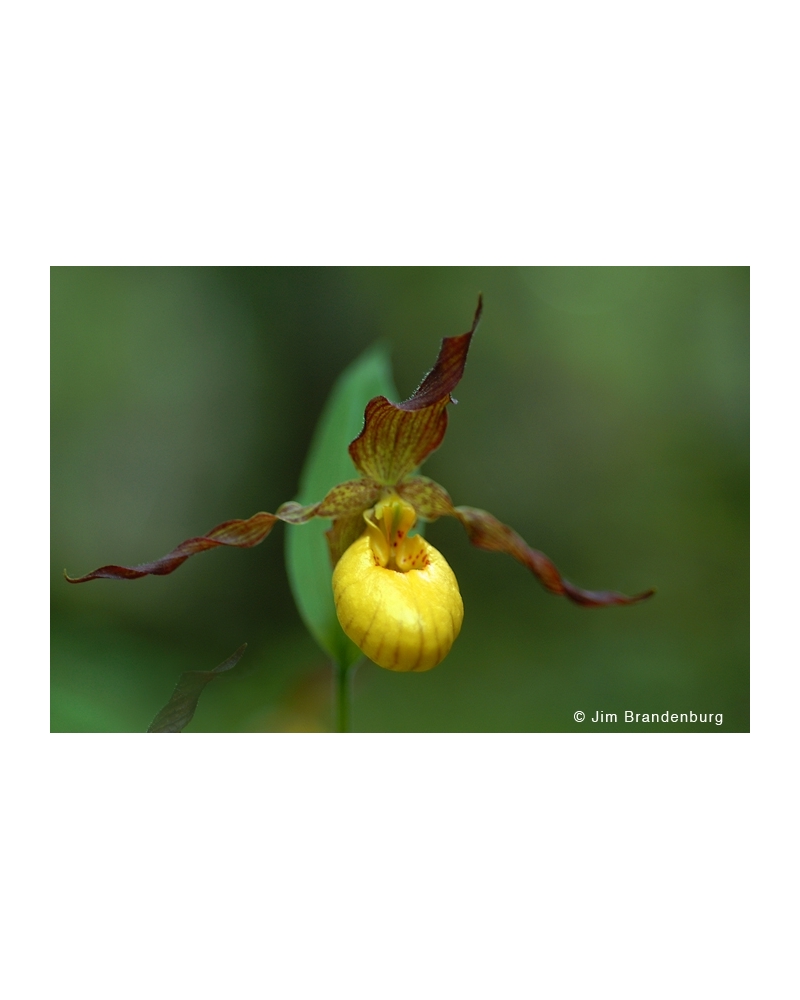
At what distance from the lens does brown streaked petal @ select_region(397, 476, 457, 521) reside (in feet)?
6.11

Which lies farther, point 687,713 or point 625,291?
point 625,291

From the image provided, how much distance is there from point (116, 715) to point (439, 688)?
5.30 feet

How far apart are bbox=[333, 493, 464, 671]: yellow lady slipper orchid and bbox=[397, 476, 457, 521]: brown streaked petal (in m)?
0.14

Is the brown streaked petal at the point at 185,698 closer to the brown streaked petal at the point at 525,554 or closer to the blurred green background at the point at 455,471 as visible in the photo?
the brown streaked petal at the point at 525,554

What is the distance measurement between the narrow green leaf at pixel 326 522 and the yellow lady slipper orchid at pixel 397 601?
23 centimetres

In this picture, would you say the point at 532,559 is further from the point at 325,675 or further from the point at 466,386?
the point at 466,386

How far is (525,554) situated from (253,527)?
765 millimetres

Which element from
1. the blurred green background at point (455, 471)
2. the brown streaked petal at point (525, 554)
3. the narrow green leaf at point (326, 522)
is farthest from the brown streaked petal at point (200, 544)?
the blurred green background at point (455, 471)

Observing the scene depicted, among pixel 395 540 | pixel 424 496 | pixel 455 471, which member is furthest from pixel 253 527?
pixel 455 471

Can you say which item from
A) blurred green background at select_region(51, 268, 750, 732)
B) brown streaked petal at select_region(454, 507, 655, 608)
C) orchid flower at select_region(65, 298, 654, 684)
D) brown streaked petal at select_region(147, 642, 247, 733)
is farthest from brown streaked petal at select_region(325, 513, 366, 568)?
blurred green background at select_region(51, 268, 750, 732)

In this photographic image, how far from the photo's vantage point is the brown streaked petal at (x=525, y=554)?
6.20 ft

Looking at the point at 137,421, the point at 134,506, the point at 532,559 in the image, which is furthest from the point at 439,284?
the point at 532,559

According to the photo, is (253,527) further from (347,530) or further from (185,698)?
(185,698)

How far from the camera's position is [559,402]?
400 centimetres
